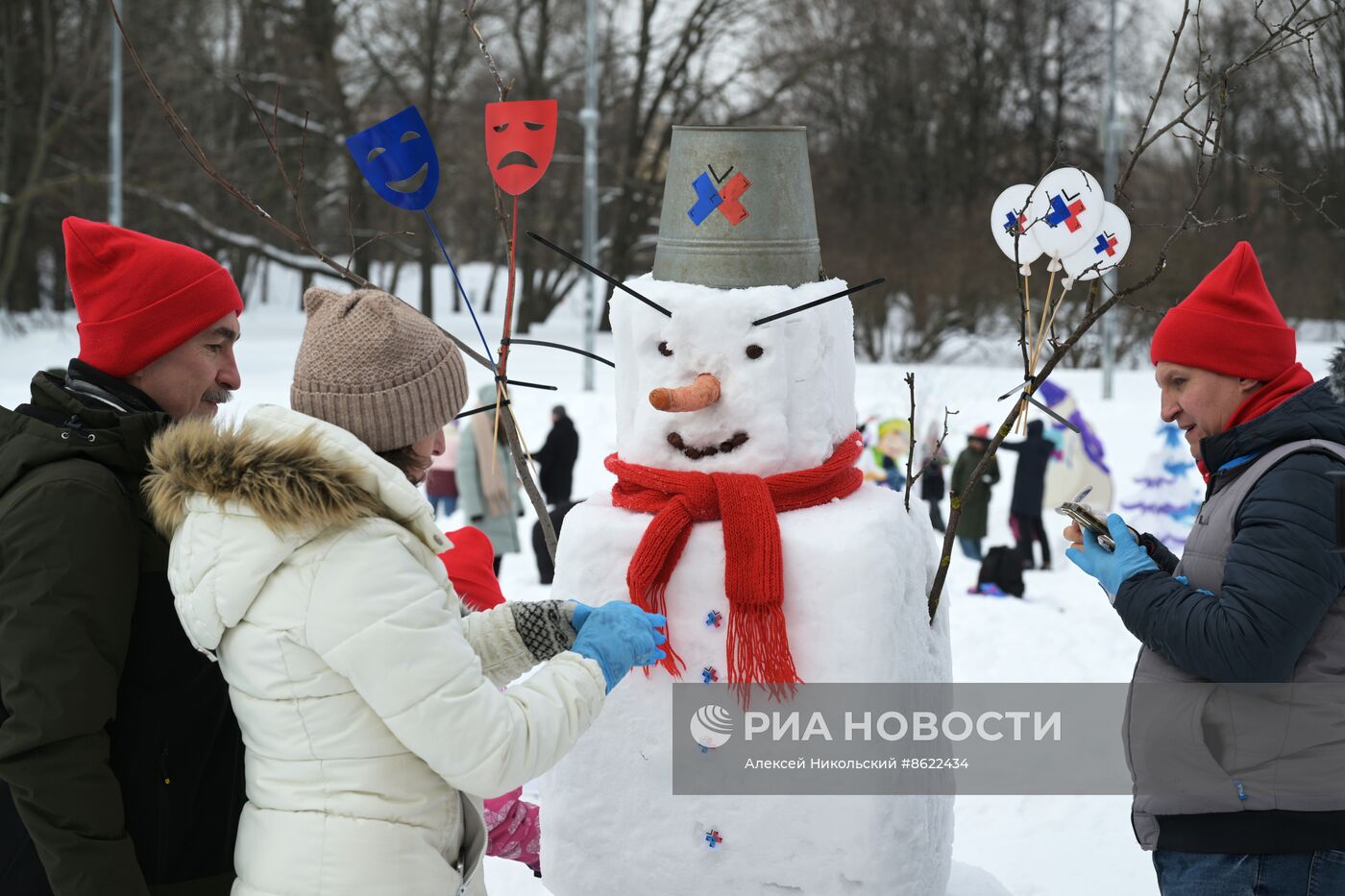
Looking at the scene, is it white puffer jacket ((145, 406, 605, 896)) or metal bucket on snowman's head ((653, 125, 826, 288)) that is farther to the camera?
metal bucket on snowman's head ((653, 125, 826, 288))

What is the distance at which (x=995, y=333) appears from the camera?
23.1 meters

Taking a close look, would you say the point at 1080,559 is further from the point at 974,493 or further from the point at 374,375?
the point at 974,493

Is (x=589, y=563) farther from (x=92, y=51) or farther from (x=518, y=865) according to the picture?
(x=92, y=51)

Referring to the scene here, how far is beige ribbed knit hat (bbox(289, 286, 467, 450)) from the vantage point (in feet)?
6.86

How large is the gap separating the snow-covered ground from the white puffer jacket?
5.14ft

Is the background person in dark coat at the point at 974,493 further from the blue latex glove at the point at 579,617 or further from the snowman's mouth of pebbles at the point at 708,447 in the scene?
the blue latex glove at the point at 579,617

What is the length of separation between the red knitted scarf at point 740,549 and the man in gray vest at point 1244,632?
0.82 m

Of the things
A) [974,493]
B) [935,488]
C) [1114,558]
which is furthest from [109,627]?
[935,488]

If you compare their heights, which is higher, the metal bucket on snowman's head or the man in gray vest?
the metal bucket on snowman's head

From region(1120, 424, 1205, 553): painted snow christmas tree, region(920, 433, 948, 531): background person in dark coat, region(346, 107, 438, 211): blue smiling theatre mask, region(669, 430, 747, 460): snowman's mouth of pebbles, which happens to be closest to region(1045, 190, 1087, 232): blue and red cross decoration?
region(669, 430, 747, 460): snowman's mouth of pebbles

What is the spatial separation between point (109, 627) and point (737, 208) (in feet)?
6.25

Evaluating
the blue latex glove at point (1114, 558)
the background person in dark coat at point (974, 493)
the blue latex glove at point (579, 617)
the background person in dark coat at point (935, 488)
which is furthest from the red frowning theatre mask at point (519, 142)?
the background person in dark coat at point (935, 488)

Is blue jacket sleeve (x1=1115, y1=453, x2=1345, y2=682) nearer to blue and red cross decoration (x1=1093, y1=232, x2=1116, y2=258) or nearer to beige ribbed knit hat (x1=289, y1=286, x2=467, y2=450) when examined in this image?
blue and red cross decoration (x1=1093, y1=232, x2=1116, y2=258)

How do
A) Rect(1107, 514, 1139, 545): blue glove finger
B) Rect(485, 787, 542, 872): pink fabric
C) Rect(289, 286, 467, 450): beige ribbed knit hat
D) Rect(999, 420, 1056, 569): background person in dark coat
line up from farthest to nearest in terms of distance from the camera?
Rect(999, 420, 1056, 569): background person in dark coat, Rect(485, 787, 542, 872): pink fabric, Rect(1107, 514, 1139, 545): blue glove finger, Rect(289, 286, 467, 450): beige ribbed knit hat
